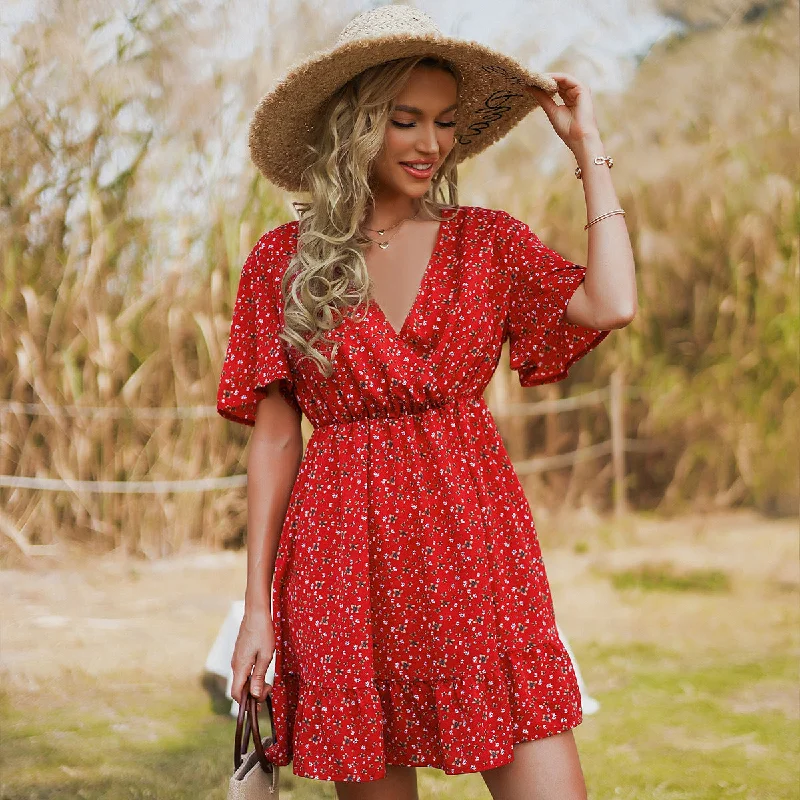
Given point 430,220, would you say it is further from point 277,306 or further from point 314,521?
point 314,521

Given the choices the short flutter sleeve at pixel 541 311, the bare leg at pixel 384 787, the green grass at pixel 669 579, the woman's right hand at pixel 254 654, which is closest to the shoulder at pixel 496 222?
the short flutter sleeve at pixel 541 311

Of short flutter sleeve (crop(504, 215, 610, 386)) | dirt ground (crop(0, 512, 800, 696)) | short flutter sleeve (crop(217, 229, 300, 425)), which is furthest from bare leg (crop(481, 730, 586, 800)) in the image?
dirt ground (crop(0, 512, 800, 696))

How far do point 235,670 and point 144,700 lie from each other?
2.12 m

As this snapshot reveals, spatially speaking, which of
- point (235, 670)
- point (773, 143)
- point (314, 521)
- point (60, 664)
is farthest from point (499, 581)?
point (773, 143)

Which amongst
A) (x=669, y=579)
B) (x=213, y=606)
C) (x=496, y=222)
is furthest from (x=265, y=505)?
(x=669, y=579)

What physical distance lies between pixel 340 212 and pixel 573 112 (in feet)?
1.31

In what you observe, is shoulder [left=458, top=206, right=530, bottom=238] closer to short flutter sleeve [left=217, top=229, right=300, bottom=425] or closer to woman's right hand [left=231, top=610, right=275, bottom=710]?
short flutter sleeve [left=217, top=229, right=300, bottom=425]

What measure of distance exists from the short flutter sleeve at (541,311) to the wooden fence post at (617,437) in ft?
14.1

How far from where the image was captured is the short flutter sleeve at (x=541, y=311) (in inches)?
73.0

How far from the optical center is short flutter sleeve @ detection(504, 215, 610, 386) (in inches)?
73.0

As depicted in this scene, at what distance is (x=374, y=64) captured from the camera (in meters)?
1.87

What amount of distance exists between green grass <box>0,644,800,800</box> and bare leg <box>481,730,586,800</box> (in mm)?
1381

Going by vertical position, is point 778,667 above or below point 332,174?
below

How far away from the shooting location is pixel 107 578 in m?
4.58
